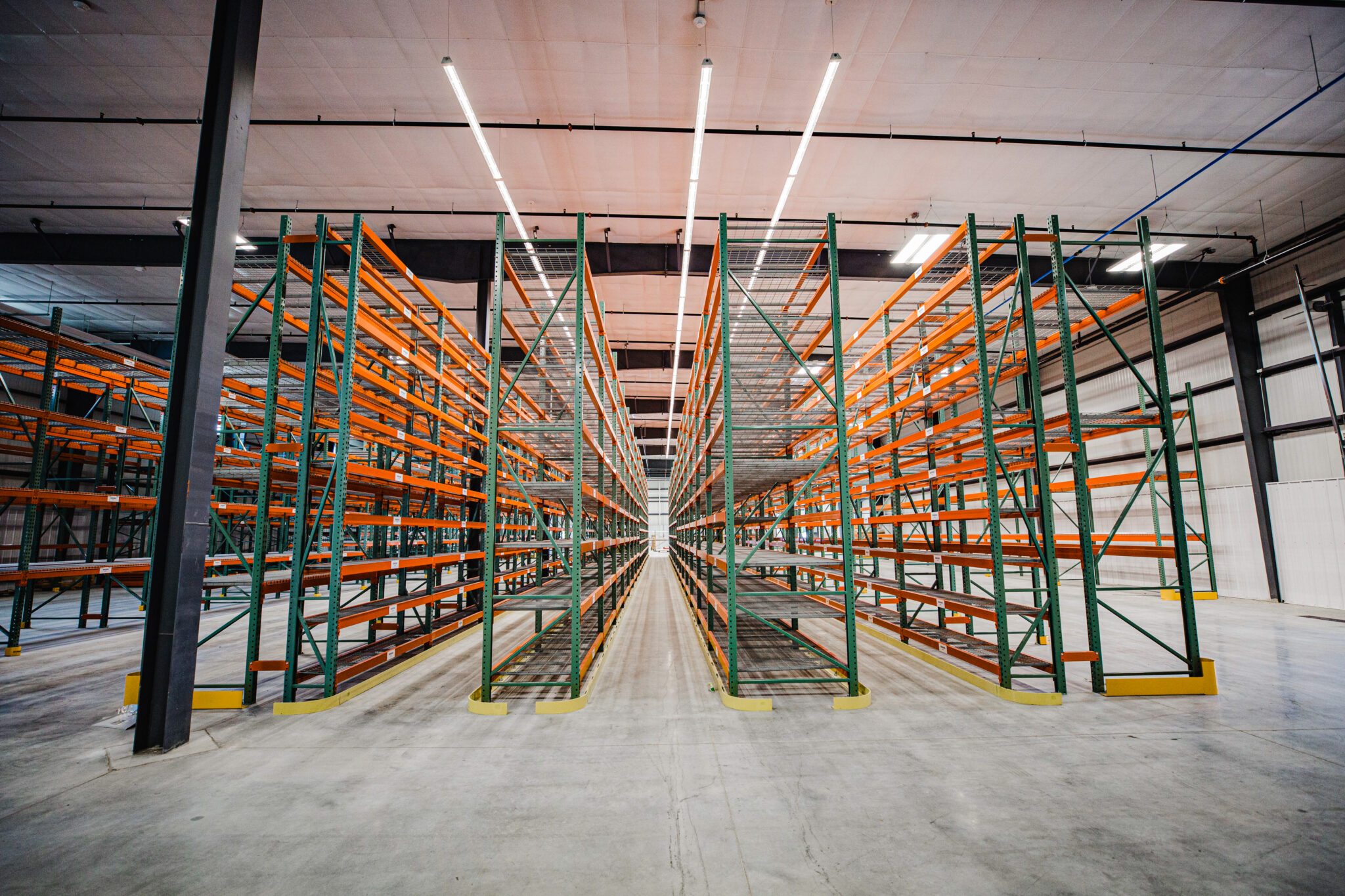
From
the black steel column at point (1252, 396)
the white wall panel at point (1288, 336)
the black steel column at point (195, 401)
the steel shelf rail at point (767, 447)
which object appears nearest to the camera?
the black steel column at point (195, 401)

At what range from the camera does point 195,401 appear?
356 centimetres

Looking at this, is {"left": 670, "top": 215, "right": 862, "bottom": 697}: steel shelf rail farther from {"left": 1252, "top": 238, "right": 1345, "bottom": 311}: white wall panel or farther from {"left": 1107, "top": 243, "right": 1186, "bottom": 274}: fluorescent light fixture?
{"left": 1252, "top": 238, "right": 1345, "bottom": 311}: white wall panel

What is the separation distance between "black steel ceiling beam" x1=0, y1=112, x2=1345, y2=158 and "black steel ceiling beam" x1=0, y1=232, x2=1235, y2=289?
88.1 inches

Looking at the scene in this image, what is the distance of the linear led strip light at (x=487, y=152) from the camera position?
5.62 m

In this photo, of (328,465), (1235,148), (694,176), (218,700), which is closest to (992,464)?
(694,176)

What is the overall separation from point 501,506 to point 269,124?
6.34m

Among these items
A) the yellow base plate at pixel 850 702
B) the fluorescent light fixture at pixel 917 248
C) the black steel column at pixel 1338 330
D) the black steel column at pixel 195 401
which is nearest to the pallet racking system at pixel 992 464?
the yellow base plate at pixel 850 702

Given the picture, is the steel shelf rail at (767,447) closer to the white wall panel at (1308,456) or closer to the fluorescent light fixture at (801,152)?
the fluorescent light fixture at (801,152)

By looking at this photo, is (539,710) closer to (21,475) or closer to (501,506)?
(501,506)

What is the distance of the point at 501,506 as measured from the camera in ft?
28.2

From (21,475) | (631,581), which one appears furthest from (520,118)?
(21,475)

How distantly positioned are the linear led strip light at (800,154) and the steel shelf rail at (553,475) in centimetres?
193

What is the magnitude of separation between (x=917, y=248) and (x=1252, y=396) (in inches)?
308

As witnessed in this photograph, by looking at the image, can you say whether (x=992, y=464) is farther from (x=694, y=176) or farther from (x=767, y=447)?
(x=694, y=176)
